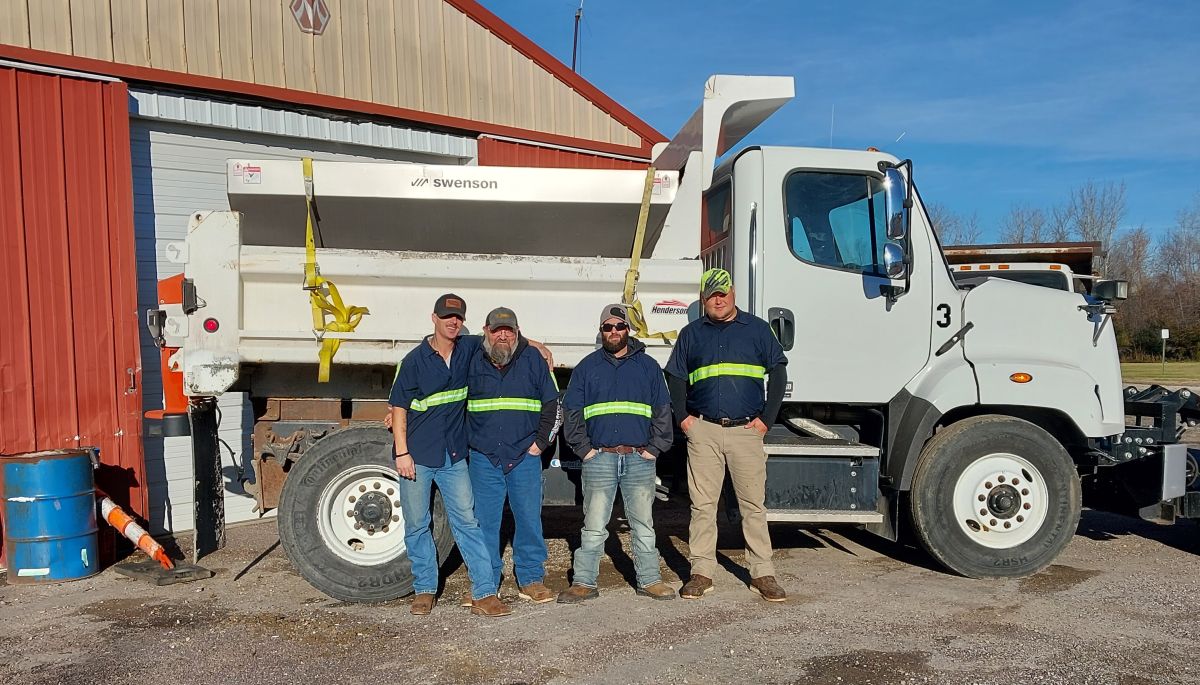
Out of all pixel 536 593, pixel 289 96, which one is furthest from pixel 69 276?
pixel 536 593

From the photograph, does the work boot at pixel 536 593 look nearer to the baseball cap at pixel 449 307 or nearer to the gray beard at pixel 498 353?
the gray beard at pixel 498 353

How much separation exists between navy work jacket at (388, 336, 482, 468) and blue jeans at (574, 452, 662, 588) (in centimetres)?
79

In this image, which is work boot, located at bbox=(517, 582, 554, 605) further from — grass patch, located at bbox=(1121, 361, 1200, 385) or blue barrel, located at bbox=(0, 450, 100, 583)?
grass patch, located at bbox=(1121, 361, 1200, 385)

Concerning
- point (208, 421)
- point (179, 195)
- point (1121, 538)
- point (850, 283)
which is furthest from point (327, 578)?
point (1121, 538)

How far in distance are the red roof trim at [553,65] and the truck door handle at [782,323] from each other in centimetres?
522

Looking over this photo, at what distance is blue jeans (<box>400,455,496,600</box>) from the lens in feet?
15.6

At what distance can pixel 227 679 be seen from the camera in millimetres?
3998

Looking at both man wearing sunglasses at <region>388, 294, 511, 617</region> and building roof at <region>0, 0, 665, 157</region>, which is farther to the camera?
building roof at <region>0, 0, 665, 157</region>

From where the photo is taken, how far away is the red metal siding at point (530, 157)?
29.5 feet

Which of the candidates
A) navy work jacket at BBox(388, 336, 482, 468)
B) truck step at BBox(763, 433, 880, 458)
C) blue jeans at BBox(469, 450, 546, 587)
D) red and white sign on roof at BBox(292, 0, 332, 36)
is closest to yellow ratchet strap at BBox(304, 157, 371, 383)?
navy work jacket at BBox(388, 336, 482, 468)

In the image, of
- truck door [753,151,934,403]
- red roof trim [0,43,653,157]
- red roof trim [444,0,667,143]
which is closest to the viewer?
truck door [753,151,934,403]

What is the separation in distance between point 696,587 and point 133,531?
13.1 ft

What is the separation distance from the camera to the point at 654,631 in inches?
179

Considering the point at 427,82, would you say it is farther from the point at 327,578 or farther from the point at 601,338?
the point at 327,578
